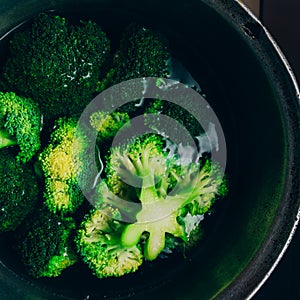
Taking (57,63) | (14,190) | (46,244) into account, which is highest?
(57,63)

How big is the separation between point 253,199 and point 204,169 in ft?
0.48

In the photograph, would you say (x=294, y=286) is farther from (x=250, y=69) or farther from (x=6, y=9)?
(x=6, y=9)

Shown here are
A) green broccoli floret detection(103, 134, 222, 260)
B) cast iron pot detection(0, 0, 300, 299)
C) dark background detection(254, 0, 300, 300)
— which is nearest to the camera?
cast iron pot detection(0, 0, 300, 299)

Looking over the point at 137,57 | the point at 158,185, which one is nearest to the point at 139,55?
the point at 137,57

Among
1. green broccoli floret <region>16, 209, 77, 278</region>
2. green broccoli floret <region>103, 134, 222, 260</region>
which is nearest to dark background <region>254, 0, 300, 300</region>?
green broccoli floret <region>103, 134, 222, 260</region>

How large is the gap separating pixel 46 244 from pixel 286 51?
82 centimetres

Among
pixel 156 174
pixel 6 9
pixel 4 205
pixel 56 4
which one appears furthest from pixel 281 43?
pixel 4 205

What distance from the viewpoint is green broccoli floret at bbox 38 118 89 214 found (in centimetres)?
140

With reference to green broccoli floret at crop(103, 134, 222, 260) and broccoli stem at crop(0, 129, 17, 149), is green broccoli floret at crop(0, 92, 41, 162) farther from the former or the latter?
green broccoli floret at crop(103, 134, 222, 260)

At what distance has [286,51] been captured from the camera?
1527mm

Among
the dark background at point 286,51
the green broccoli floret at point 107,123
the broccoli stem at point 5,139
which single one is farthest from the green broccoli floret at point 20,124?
the dark background at point 286,51

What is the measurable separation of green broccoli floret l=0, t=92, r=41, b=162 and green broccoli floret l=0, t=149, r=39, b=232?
3 centimetres

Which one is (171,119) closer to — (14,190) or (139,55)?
(139,55)

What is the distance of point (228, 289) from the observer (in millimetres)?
1238
